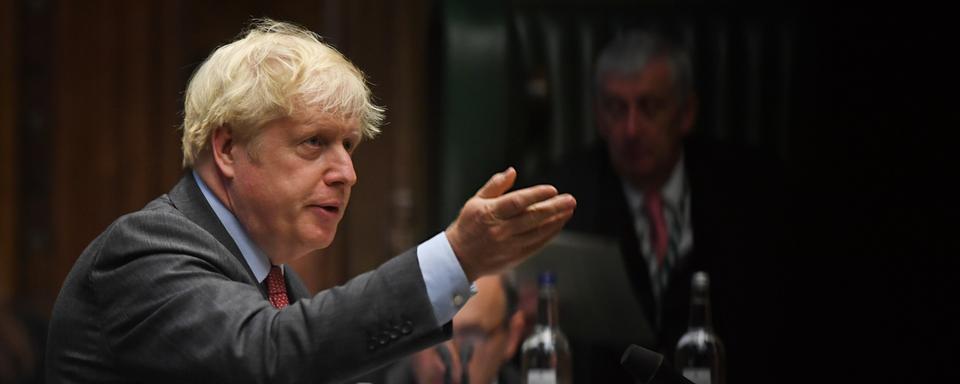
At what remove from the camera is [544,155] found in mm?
3459

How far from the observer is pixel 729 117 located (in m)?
3.17

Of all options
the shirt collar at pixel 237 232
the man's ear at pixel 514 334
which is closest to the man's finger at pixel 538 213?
the shirt collar at pixel 237 232

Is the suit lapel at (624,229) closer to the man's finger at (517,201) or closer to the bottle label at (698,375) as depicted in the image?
the bottle label at (698,375)

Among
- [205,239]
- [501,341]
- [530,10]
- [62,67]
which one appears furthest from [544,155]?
[62,67]

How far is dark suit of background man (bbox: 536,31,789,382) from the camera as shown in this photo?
308 cm

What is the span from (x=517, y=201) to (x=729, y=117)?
1821 millimetres

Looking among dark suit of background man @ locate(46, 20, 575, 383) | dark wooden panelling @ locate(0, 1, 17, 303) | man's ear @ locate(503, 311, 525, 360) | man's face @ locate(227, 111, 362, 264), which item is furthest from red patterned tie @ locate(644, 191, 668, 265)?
dark wooden panelling @ locate(0, 1, 17, 303)

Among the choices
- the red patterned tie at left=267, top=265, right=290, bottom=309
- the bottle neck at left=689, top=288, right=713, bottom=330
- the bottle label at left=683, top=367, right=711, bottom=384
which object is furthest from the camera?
the bottle neck at left=689, top=288, right=713, bottom=330

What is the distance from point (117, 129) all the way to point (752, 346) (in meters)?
2.82

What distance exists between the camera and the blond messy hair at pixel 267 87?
1.68 m

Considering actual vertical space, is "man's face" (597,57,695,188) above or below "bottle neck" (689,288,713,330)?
above

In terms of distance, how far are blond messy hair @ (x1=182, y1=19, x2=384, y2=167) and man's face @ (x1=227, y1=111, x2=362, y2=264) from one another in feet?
0.06

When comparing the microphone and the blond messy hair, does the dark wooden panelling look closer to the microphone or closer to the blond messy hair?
the blond messy hair

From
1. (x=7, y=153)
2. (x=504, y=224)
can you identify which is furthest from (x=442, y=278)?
(x=7, y=153)
